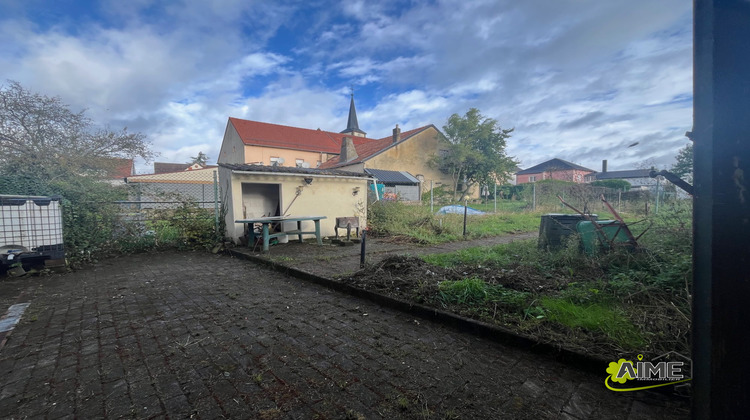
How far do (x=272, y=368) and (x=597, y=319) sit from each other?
2.85 metres

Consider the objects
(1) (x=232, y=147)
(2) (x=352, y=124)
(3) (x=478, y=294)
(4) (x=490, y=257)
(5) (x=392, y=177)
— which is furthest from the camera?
(2) (x=352, y=124)

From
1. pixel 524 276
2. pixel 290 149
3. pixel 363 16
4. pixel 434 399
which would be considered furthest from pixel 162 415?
pixel 290 149

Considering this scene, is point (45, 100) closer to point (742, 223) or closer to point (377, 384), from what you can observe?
point (377, 384)

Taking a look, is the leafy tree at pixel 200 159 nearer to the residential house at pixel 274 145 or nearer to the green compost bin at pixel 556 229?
the residential house at pixel 274 145

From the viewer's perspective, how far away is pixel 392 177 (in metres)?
22.5

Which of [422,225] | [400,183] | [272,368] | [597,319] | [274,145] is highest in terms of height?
[274,145]

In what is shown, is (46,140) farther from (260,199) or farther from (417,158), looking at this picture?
(417,158)

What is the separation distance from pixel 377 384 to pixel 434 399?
0.41 metres

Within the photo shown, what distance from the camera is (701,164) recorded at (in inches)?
27.8

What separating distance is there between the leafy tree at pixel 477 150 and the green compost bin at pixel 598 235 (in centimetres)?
2107

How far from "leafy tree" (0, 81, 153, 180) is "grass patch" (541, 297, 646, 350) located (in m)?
10.8

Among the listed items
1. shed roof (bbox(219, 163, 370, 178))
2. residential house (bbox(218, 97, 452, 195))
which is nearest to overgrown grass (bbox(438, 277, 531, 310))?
shed roof (bbox(219, 163, 370, 178))

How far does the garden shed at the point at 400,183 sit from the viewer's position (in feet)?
70.8

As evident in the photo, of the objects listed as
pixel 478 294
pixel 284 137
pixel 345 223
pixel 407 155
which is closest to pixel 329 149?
pixel 284 137
